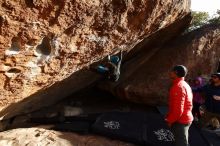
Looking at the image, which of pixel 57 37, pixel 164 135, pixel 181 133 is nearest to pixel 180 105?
pixel 181 133

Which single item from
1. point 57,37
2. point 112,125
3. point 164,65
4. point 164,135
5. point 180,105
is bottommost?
point 164,135

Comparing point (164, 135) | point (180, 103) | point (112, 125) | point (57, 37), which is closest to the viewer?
point (180, 103)

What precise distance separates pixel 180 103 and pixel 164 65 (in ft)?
12.4

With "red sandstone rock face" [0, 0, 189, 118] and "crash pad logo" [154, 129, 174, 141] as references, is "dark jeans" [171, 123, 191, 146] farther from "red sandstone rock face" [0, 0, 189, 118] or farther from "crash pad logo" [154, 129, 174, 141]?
"red sandstone rock face" [0, 0, 189, 118]

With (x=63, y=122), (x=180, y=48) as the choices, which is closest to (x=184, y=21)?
(x=180, y=48)

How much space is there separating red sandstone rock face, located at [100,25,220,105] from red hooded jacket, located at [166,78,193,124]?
3.10 meters

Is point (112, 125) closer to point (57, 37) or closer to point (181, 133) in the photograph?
point (181, 133)

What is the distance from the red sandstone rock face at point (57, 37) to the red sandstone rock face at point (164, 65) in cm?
126

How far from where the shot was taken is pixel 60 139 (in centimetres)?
556

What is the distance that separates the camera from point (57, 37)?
521 centimetres

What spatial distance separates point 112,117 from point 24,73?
2.20 m

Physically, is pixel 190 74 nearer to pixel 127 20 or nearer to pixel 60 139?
pixel 127 20

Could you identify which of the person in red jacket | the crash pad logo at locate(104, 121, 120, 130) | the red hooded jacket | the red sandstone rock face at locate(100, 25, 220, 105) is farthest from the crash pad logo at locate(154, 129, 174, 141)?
the red sandstone rock face at locate(100, 25, 220, 105)

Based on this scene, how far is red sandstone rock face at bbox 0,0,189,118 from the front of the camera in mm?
4699
